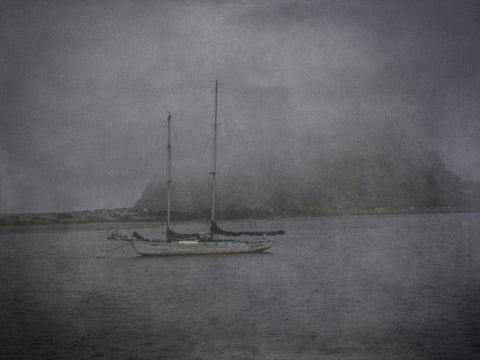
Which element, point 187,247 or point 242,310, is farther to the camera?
point 187,247

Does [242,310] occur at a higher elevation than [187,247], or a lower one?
lower

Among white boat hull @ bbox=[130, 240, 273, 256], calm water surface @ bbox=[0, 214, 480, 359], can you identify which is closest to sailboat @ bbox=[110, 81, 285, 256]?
white boat hull @ bbox=[130, 240, 273, 256]

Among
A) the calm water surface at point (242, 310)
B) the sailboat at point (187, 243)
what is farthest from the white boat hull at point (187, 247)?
the calm water surface at point (242, 310)

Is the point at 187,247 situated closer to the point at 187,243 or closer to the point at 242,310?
the point at 187,243

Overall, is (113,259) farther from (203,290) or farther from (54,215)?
(54,215)

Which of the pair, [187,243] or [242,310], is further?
[187,243]

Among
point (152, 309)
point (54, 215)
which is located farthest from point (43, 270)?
point (54, 215)

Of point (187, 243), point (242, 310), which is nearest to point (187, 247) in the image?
point (187, 243)

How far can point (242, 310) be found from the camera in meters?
31.8

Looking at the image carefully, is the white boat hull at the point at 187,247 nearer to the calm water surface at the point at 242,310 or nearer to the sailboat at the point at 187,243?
the sailboat at the point at 187,243

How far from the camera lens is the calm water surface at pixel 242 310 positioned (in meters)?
23.4

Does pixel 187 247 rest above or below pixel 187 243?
below

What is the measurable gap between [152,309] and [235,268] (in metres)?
21.9

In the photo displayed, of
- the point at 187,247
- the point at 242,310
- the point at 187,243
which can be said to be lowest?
the point at 242,310
